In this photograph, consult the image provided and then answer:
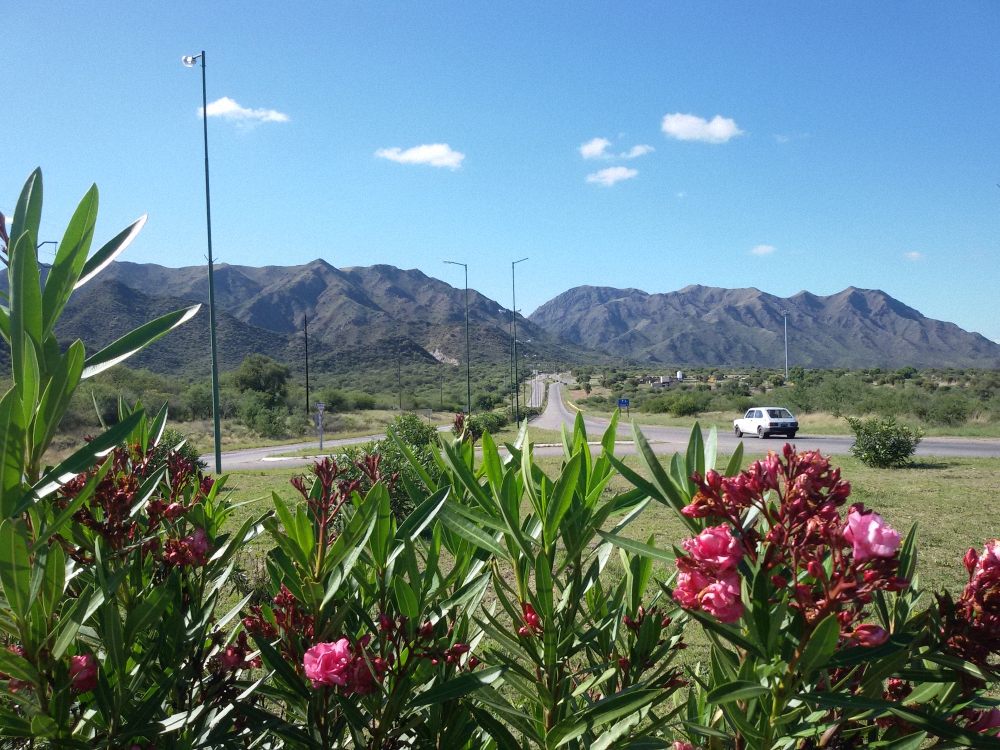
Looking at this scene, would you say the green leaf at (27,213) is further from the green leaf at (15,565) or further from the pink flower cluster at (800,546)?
the pink flower cluster at (800,546)

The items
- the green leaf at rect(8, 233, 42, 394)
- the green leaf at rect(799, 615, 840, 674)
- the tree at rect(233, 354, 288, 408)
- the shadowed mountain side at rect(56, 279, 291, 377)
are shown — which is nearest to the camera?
the green leaf at rect(799, 615, 840, 674)

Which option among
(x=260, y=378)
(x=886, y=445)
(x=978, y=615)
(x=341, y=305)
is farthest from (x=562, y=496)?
(x=341, y=305)

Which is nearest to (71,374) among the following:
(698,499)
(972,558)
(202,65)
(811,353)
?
(698,499)

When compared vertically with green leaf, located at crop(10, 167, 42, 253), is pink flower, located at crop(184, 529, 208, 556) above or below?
below

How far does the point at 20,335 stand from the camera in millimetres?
775

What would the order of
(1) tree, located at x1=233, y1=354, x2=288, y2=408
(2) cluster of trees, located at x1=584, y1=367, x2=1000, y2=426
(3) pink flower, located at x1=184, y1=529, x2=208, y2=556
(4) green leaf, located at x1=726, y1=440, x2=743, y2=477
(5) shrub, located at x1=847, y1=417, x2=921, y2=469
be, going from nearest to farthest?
(4) green leaf, located at x1=726, y1=440, x2=743, y2=477, (3) pink flower, located at x1=184, y1=529, x2=208, y2=556, (5) shrub, located at x1=847, y1=417, x2=921, y2=469, (2) cluster of trees, located at x1=584, y1=367, x2=1000, y2=426, (1) tree, located at x1=233, y1=354, x2=288, y2=408

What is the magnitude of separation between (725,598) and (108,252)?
999 mm

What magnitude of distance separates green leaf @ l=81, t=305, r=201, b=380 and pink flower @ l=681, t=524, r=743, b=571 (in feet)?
2.51

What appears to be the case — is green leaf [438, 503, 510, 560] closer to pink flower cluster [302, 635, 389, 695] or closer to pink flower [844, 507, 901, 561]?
pink flower cluster [302, 635, 389, 695]

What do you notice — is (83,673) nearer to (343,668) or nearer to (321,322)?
(343,668)

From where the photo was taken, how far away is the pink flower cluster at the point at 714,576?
794 mm

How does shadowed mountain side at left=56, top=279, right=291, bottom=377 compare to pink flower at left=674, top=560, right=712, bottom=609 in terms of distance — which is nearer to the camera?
pink flower at left=674, top=560, right=712, bottom=609

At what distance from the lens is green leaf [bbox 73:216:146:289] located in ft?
3.07

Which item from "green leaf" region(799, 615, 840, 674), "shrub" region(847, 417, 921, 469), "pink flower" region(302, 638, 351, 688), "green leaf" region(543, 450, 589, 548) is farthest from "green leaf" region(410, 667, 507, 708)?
"shrub" region(847, 417, 921, 469)
